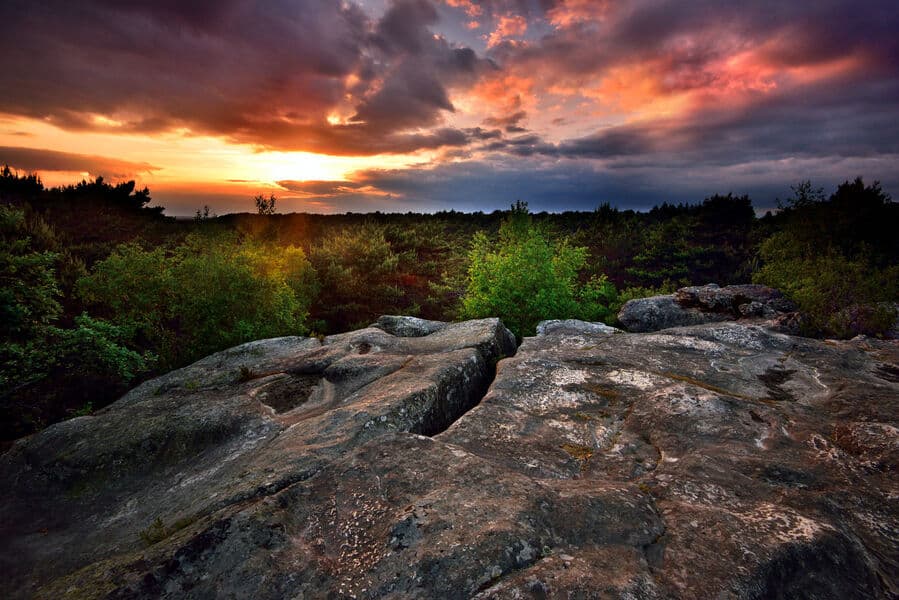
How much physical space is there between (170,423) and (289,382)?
216cm

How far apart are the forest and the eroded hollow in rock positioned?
4.81 metres

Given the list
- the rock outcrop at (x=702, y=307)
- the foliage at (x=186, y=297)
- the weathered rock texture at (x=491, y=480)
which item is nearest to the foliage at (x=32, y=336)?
the foliage at (x=186, y=297)

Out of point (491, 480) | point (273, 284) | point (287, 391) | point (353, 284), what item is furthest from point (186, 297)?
point (491, 480)

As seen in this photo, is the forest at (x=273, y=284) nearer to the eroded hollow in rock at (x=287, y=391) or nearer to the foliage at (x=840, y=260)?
the foliage at (x=840, y=260)

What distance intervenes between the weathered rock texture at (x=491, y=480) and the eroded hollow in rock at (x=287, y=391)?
0.06m

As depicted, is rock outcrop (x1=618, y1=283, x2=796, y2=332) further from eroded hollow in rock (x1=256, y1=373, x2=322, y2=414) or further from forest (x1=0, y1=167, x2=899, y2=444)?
eroded hollow in rock (x1=256, y1=373, x2=322, y2=414)

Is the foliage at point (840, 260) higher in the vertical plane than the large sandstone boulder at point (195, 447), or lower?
higher

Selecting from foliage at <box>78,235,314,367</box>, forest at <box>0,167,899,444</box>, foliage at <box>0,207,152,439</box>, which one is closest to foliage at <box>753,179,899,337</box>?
forest at <box>0,167,899,444</box>

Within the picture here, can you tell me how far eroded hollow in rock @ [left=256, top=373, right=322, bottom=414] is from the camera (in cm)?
747

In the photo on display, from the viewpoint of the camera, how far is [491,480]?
375 centimetres

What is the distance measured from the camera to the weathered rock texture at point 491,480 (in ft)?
9.40

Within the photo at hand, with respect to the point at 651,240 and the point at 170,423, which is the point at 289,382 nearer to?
the point at 170,423

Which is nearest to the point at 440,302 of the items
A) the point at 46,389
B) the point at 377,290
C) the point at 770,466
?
the point at 377,290

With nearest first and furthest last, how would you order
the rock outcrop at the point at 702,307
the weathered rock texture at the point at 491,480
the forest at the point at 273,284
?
the weathered rock texture at the point at 491,480
the forest at the point at 273,284
the rock outcrop at the point at 702,307
